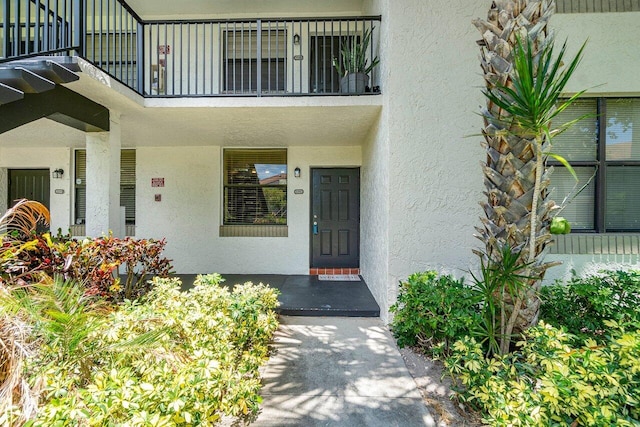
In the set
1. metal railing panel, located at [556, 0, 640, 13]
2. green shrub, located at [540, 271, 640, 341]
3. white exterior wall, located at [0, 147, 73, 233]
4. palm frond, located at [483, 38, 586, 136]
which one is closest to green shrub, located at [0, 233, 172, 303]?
white exterior wall, located at [0, 147, 73, 233]

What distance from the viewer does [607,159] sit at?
397 centimetres

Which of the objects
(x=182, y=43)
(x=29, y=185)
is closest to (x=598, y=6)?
(x=182, y=43)

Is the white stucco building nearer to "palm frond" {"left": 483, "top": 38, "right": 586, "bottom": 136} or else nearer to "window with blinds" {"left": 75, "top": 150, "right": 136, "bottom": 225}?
"window with blinds" {"left": 75, "top": 150, "right": 136, "bottom": 225}

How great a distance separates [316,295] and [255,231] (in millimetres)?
2273

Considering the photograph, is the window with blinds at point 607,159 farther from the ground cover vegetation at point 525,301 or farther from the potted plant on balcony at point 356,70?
the potted plant on balcony at point 356,70

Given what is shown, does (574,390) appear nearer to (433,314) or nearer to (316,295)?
(433,314)

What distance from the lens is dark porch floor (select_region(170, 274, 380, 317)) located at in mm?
4277

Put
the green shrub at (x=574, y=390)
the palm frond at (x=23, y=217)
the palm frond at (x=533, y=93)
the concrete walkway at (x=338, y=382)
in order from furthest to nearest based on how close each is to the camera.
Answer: the palm frond at (x=23, y=217), the concrete walkway at (x=338, y=382), the palm frond at (x=533, y=93), the green shrub at (x=574, y=390)

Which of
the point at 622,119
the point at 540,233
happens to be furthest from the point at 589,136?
the point at 540,233

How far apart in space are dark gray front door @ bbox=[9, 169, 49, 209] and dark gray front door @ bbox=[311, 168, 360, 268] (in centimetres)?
615

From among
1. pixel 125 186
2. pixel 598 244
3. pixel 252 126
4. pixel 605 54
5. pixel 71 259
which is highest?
pixel 605 54

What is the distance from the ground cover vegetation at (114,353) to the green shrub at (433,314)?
154 cm

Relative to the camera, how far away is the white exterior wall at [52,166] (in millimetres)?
6496

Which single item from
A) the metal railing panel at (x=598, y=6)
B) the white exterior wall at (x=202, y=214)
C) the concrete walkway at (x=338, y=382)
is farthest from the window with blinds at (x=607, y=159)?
the white exterior wall at (x=202, y=214)
